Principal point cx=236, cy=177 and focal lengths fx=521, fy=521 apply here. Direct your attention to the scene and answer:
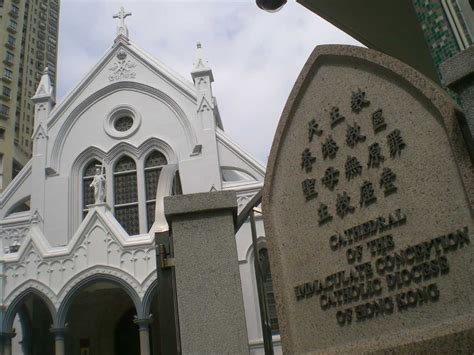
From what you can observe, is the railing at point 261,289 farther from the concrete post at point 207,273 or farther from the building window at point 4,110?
the building window at point 4,110

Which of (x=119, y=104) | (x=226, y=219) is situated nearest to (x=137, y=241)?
(x=119, y=104)

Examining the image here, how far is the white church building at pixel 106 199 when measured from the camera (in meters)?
16.1

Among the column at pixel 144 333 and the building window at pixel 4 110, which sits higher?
the building window at pixel 4 110

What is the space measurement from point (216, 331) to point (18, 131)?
4817 cm

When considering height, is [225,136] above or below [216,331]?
above

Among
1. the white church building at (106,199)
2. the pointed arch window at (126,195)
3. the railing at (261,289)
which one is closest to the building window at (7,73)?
the white church building at (106,199)

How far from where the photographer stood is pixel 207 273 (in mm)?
3740

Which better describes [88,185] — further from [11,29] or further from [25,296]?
[11,29]

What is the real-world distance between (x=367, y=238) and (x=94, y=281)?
47.0 ft

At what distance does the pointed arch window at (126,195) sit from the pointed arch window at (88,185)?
3.09ft

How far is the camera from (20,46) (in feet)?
160

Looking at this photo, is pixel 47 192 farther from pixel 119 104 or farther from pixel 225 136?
pixel 225 136

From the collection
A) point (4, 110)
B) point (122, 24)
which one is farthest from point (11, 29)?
point (122, 24)

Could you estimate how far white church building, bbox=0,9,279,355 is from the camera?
→ 16.1 metres
